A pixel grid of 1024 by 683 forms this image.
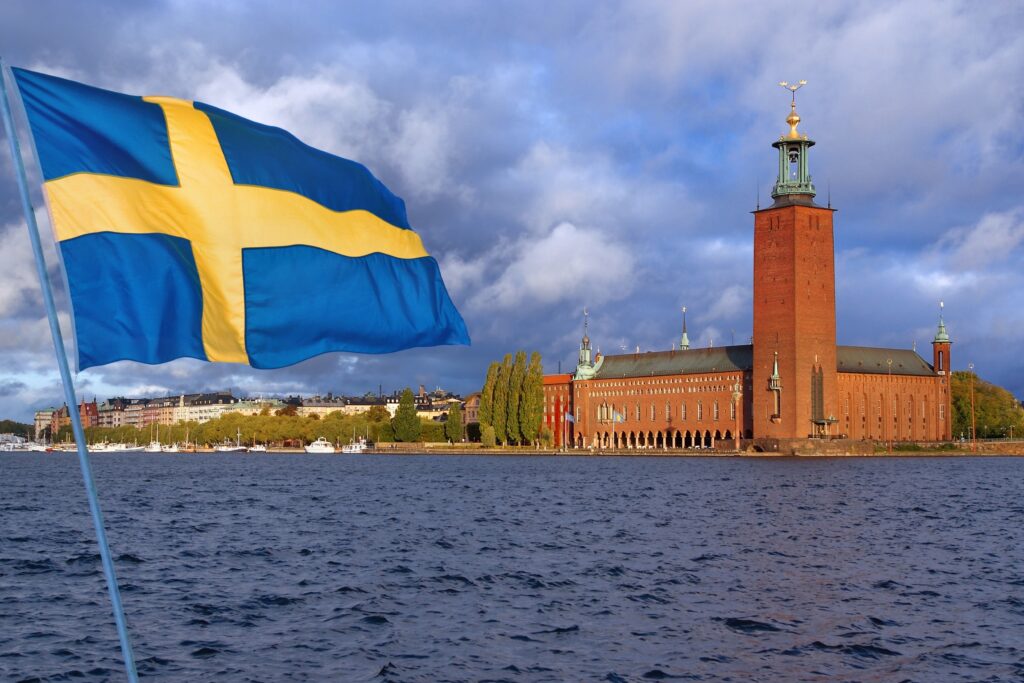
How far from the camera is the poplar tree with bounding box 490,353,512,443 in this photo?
354ft

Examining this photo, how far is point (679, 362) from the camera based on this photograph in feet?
391

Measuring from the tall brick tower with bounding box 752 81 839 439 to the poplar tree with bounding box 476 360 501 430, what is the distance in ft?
73.2

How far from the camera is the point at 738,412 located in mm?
106250

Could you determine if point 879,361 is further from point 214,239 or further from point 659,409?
point 214,239

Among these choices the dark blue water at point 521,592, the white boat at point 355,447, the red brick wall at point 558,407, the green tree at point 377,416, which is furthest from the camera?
the green tree at point 377,416

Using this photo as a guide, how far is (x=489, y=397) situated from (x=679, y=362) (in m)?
20.4

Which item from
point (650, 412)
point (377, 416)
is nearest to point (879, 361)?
point (650, 412)

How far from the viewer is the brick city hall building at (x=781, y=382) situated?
10031 cm

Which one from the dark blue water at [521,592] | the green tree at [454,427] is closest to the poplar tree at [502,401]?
the green tree at [454,427]

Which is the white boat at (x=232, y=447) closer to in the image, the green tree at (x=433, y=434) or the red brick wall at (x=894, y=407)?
the green tree at (x=433, y=434)

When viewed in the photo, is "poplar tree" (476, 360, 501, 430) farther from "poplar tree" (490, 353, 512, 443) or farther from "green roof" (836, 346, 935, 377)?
"green roof" (836, 346, 935, 377)

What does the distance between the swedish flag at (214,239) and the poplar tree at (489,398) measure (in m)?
101

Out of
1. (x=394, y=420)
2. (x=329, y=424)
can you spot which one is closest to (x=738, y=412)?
(x=394, y=420)

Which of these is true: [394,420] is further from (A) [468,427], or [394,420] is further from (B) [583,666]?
(B) [583,666]
